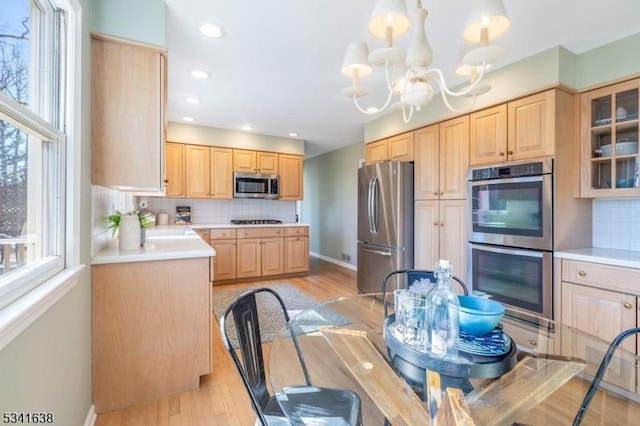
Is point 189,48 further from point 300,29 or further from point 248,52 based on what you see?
point 300,29

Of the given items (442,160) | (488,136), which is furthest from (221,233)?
(488,136)

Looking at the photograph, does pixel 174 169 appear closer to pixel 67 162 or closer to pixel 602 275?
pixel 67 162

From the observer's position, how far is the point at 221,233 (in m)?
4.52

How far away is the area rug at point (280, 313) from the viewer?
1.71 m

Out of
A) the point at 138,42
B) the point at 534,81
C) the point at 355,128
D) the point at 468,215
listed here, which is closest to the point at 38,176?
the point at 138,42

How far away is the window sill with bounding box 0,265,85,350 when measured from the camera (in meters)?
0.75

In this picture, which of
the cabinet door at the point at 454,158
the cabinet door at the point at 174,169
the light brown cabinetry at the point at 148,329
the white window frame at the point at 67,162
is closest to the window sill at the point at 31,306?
the white window frame at the point at 67,162

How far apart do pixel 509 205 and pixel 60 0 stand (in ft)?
10.6

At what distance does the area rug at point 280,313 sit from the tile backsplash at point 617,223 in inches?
95.5

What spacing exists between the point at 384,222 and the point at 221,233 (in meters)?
2.48

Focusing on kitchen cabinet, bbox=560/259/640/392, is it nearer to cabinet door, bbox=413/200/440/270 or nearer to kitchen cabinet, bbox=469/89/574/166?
kitchen cabinet, bbox=469/89/574/166

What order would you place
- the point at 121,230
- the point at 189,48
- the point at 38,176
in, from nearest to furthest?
the point at 38,176 < the point at 121,230 < the point at 189,48

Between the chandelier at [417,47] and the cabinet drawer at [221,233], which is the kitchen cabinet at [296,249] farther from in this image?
the chandelier at [417,47]

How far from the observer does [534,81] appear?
2.44 m
